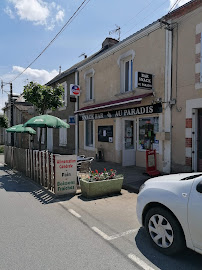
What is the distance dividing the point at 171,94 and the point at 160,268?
6.24 m

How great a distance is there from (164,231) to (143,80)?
6.22 metres

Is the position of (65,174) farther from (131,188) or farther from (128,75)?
(128,75)

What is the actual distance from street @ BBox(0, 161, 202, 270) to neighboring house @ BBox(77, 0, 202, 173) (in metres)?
3.16

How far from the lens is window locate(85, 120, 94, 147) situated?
13.2m

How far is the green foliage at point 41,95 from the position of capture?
10086mm

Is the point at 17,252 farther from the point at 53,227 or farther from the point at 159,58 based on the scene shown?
the point at 159,58

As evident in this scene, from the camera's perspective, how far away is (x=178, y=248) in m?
2.95

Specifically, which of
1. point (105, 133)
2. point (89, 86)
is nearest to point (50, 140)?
point (89, 86)

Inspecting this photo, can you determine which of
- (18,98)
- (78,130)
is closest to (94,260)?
(78,130)

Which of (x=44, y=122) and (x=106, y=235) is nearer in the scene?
(x=106, y=235)

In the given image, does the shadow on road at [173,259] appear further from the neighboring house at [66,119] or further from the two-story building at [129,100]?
the neighboring house at [66,119]

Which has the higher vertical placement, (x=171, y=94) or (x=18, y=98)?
(x=18, y=98)

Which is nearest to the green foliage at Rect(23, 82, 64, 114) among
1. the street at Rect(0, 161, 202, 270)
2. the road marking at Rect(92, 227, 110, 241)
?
the street at Rect(0, 161, 202, 270)

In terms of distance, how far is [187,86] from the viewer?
7.34m
